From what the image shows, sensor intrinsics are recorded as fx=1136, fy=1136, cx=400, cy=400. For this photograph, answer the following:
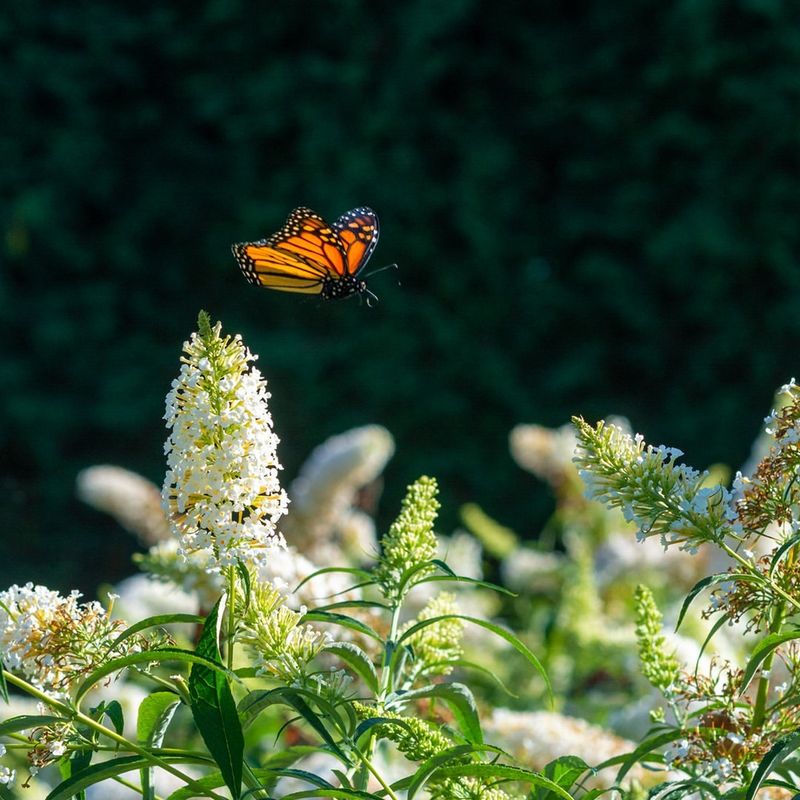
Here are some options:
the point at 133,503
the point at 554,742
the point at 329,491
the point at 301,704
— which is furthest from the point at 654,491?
the point at 133,503

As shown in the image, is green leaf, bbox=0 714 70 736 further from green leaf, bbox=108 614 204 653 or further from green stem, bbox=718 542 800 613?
green stem, bbox=718 542 800 613

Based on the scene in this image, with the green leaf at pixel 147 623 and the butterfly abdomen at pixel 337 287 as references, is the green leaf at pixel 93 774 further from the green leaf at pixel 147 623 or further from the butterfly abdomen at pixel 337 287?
the butterfly abdomen at pixel 337 287

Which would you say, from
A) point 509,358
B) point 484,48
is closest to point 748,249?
point 509,358

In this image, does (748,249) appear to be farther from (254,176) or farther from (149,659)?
(149,659)

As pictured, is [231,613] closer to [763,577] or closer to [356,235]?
[763,577]

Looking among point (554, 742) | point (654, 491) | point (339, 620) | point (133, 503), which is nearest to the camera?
point (654, 491)

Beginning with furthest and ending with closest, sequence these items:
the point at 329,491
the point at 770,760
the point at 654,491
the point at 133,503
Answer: the point at 133,503
the point at 329,491
the point at 654,491
the point at 770,760

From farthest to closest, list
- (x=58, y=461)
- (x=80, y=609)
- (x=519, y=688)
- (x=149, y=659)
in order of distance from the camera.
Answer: (x=58, y=461) < (x=519, y=688) < (x=80, y=609) < (x=149, y=659)
